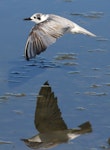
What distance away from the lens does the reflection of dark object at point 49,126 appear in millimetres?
6840

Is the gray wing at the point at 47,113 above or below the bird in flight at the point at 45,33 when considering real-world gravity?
below

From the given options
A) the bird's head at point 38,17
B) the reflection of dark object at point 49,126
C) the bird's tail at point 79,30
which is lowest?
the reflection of dark object at point 49,126

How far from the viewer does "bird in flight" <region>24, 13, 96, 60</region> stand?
26.2 ft

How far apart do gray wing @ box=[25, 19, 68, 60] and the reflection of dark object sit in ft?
1.57

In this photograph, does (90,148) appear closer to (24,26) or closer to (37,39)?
(37,39)

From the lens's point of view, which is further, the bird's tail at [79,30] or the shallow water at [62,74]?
the bird's tail at [79,30]

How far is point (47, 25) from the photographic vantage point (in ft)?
27.9

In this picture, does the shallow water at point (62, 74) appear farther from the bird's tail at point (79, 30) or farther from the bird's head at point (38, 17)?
the bird's head at point (38, 17)

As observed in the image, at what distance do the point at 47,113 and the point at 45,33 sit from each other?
1105mm

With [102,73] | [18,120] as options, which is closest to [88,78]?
[102,73]

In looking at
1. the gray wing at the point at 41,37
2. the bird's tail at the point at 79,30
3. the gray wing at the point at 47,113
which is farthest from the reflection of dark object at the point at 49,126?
the bird's tail at the point at 79,30

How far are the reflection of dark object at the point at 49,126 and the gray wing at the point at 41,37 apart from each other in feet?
1.57

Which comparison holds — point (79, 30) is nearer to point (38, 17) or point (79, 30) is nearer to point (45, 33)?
point (38, 17)

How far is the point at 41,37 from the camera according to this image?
26.8ft
